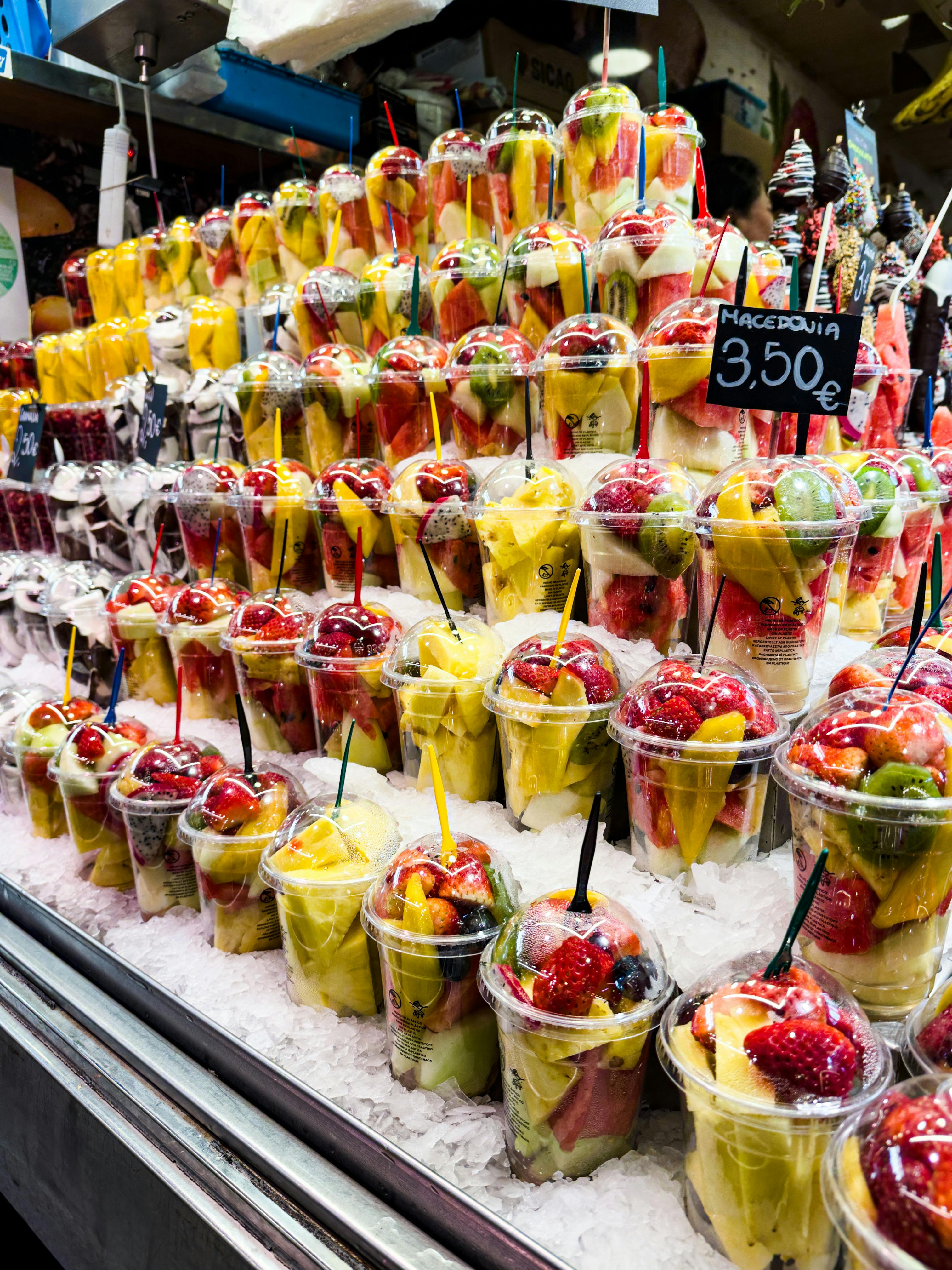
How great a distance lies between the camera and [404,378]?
1.85 meters

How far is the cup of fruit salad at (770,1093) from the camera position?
0.73 metres

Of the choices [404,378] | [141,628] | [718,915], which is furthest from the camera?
[141,628]

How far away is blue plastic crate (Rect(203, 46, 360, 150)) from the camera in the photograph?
2930 millimetres

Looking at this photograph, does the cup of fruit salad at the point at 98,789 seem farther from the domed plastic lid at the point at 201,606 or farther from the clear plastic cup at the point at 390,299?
the clear plastic cup at the point at 390,299

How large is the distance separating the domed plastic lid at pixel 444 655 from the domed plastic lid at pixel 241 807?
258 mm

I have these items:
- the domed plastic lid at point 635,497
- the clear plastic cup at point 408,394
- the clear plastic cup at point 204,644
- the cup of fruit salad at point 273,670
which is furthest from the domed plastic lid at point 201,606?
the domed plastic lid at point 635,497

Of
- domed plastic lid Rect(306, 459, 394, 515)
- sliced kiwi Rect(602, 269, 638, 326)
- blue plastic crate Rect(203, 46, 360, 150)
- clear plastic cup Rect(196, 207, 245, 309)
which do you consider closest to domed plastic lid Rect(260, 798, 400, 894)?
domed plastic lid Rect(306, 459, 394, 515)

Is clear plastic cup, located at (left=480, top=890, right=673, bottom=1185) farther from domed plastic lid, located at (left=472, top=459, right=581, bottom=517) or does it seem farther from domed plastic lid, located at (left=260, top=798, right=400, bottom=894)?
domed plastic lid, located at (left=472, top=459, right=581, bottom=517)

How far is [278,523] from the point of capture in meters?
1.94

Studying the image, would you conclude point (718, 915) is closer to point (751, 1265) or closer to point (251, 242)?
point (751, 1265)

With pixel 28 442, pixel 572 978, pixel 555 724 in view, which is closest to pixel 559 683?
pixel 555 724

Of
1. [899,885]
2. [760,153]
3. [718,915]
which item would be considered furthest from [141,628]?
[760,153]

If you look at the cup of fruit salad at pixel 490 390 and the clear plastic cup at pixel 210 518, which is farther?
the clear plastic cup at pixel 210 518

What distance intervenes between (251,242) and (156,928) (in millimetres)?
1927
